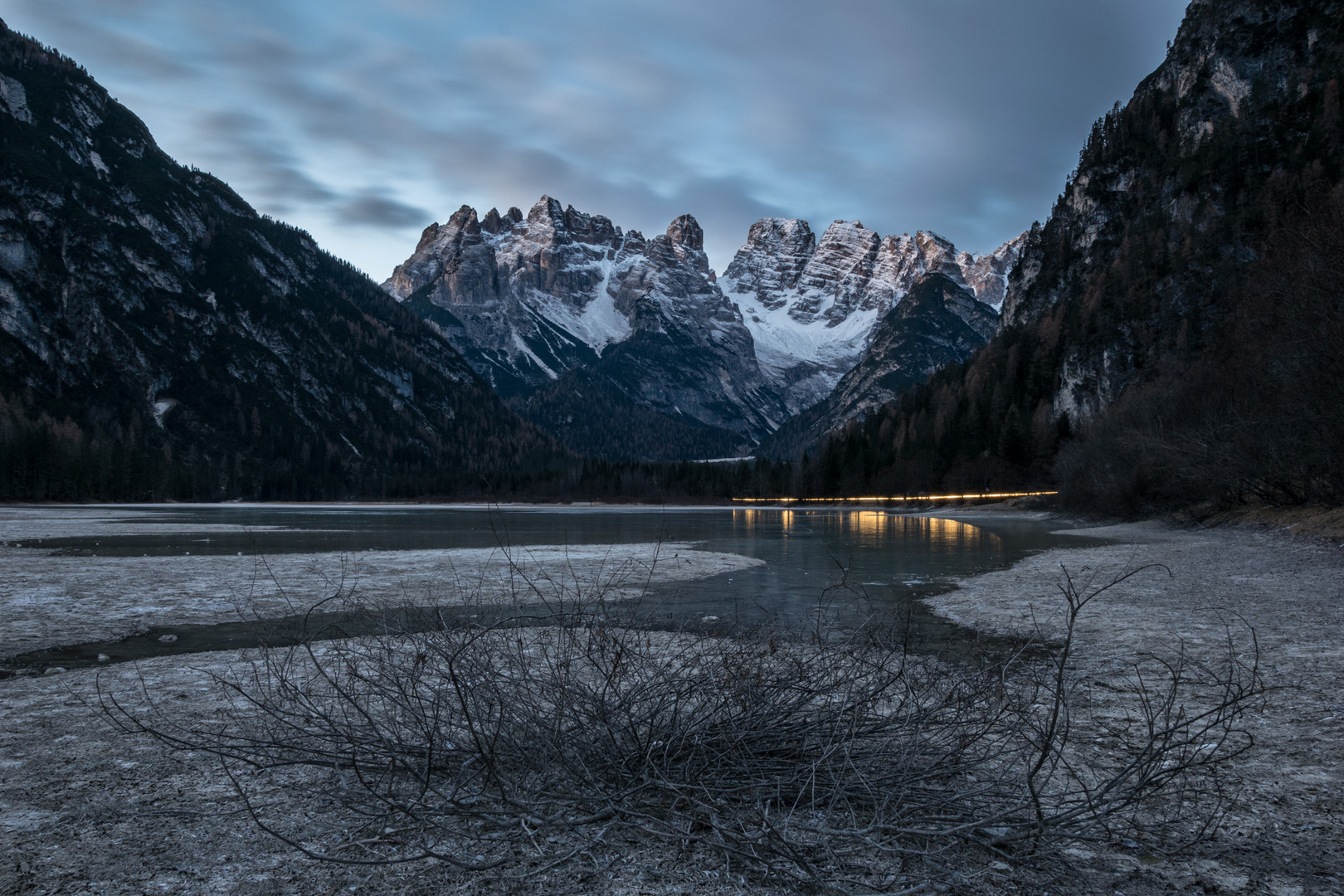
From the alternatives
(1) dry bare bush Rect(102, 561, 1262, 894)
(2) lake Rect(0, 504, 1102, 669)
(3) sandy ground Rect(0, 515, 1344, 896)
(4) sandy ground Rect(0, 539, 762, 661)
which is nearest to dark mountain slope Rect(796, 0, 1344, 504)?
(2) lake Rect(0, 504, 1102, 669)

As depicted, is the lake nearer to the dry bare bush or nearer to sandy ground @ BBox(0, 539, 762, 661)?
sandy ground @ BBox(0, 539, 762, 661)

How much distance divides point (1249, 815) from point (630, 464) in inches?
6469

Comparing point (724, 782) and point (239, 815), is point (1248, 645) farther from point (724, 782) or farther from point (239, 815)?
point (239, 815)

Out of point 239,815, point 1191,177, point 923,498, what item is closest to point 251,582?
point 239,815

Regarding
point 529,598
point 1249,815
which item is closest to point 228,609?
point 529,598

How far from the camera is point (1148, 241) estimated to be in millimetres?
96312

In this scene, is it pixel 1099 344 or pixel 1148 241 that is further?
pixel 1148 241

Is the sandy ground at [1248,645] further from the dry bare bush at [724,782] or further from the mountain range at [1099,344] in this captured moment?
the mountain range at [1099,344]

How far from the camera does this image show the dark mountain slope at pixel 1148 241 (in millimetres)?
81438

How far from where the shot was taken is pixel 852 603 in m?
15.5

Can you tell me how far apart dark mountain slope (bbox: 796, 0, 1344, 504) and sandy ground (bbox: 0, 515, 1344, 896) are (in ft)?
197

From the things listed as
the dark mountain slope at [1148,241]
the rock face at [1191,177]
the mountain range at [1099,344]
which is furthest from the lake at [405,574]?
the rock face at [1191,177]

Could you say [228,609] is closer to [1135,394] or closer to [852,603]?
[852,603]

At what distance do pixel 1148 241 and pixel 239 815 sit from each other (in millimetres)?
118819
